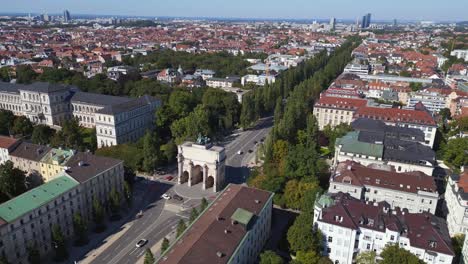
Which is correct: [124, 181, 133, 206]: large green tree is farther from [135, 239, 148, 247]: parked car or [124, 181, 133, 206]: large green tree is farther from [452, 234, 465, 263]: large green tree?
[452, 234, 465, 263]: large green tree

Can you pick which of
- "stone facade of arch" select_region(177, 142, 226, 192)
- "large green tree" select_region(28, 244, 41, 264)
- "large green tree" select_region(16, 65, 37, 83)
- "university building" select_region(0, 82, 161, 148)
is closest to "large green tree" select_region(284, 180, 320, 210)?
"stone facade of arch" select_region(177, 142, 226, 192)

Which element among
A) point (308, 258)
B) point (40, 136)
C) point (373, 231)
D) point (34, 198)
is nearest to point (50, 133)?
point (40, 136)

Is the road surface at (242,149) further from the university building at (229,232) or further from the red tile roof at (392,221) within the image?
the red tile roof at (392,221)

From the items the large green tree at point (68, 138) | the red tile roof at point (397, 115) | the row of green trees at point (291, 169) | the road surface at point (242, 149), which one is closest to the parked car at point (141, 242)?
the row of green trees at point (291, 169)

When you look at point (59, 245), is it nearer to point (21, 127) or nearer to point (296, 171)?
point (296, 171)

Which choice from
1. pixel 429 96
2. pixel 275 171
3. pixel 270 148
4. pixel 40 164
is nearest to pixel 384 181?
pixel 275 171

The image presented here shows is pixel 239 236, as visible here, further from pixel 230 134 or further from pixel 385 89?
pixel 385 89
